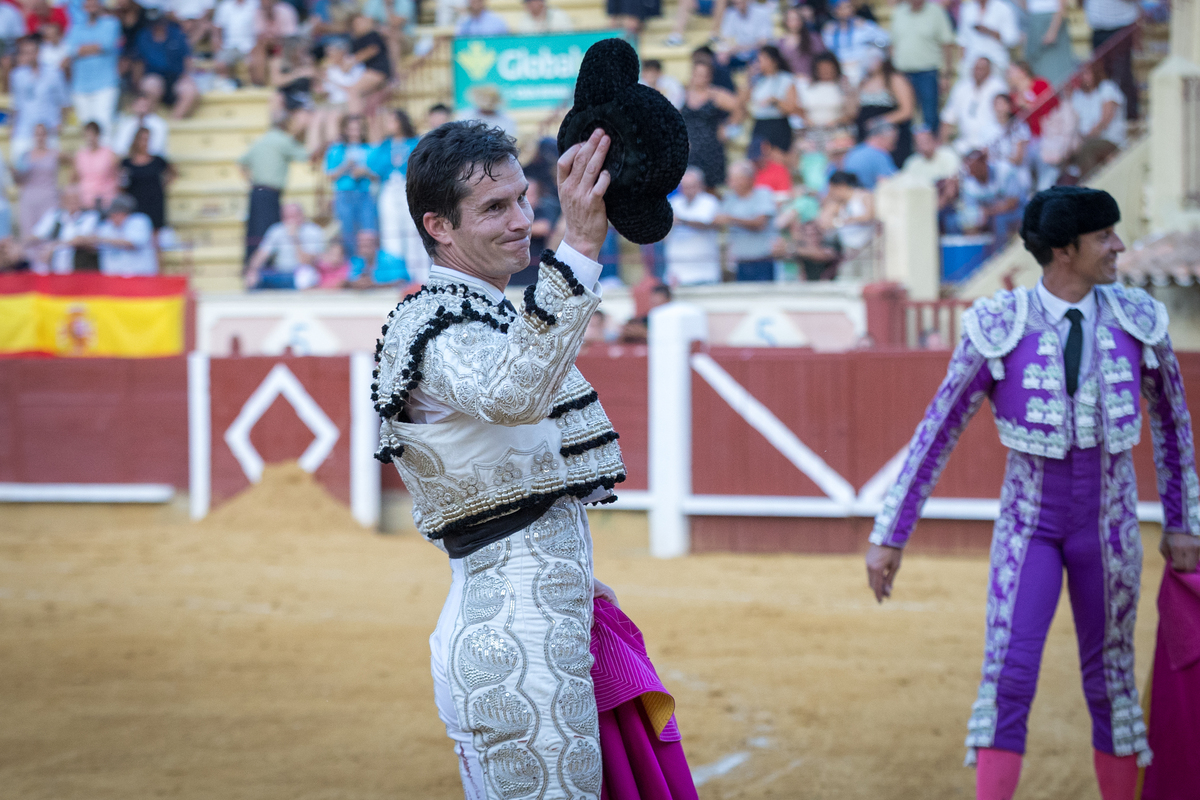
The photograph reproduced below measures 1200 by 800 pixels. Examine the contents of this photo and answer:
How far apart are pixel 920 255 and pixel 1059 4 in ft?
8.88

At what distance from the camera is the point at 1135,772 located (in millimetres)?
2994

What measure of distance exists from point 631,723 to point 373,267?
8.55 m

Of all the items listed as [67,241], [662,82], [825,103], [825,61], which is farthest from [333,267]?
[825,61]

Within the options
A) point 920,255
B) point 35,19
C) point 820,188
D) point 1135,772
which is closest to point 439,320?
point 1135,772

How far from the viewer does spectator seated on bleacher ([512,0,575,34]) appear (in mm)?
11148

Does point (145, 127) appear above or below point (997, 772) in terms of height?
above

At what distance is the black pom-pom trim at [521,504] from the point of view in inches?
70.2

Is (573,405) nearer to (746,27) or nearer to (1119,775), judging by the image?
(1119,775)

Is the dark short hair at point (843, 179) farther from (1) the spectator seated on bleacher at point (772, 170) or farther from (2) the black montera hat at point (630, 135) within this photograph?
(2) the black montera hat at point (630, 135)

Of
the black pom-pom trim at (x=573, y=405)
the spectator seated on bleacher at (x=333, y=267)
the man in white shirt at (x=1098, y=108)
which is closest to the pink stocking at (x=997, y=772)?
the black pom-pom trim at (x=573, y=405)

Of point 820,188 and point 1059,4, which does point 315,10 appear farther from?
point 1059,4

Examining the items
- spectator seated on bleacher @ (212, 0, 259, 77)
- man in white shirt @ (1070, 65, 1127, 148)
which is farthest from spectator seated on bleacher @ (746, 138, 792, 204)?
spectator seated on bleacher @ (212, 0, 259, 77)

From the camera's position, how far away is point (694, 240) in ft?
30.5

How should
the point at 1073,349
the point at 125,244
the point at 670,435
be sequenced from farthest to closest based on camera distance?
the point at 125,244 < the point at 670,435 < the point at 1073,349
